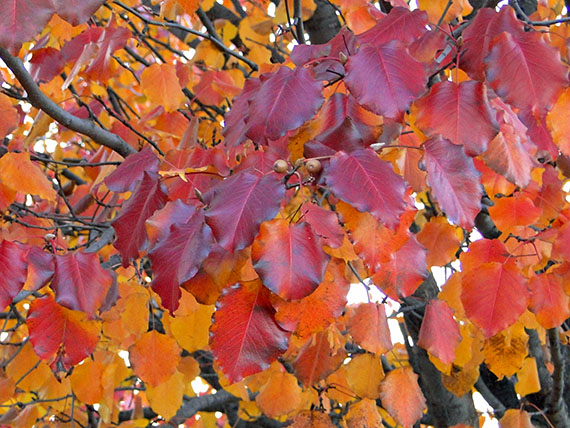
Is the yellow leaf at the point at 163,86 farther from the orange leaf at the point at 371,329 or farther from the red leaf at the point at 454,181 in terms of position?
the red leaf at the point at 454,181

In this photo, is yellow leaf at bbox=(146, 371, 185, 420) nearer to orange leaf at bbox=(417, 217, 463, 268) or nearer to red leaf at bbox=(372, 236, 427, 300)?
orange leaf at bbox=(417, 217, 463, 268)

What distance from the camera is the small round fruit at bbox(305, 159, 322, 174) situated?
0.74 meters

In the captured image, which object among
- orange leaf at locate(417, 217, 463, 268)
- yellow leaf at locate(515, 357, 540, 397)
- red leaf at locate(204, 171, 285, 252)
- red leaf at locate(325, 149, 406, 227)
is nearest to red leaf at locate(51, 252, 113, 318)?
red leaf at locate(204, 171, 285, 252)

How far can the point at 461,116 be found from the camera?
84 cm

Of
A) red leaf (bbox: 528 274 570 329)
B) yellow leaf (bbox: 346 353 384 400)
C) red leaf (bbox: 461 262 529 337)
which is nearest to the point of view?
red leaf (bbox: 461 262 529 337)

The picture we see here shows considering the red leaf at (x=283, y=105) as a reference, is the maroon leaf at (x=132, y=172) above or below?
below

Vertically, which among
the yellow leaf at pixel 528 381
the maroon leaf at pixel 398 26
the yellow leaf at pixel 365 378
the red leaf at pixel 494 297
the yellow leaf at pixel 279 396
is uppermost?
the maroon leaf at pixel 398 26

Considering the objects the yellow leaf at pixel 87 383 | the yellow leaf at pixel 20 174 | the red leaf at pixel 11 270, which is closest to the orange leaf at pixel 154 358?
the yellow leaf at pixel 87 383

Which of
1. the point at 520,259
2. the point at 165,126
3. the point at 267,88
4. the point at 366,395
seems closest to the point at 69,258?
the point at 267,88

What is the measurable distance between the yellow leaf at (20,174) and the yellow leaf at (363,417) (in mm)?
859

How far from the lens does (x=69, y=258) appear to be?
1042 millimetres

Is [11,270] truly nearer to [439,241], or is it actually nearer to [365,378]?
[365,378]

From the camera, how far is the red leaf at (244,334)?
761 mm

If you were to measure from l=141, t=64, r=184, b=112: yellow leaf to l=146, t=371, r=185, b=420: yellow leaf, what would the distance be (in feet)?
2.53
